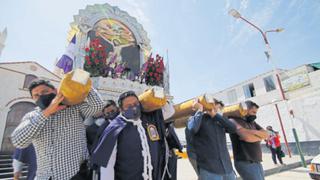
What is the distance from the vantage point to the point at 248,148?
2.77 meters

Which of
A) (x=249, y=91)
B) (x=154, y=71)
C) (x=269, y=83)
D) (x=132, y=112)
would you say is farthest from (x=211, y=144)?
(x=249, y=91)

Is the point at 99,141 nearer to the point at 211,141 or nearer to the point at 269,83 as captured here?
the point at 211,141

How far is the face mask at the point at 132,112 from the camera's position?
1.79 meters

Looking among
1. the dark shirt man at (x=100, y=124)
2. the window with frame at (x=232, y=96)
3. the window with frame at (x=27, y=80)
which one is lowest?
the dark shirt man at (x=100, y=124)

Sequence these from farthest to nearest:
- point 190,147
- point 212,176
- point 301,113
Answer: point 301,113 → point 190,147 → point 212,176

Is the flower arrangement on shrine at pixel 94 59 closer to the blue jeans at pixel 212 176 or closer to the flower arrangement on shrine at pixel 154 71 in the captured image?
the flower arrangement on shrine at pixel 154 71

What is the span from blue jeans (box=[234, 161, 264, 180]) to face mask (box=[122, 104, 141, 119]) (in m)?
1.99

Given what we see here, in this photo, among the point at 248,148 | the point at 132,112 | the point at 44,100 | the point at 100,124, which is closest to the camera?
the point at 44,100

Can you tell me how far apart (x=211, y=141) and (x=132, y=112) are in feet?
Result: 4.05

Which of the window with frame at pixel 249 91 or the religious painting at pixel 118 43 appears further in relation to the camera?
the window with frame at pixel 249 91

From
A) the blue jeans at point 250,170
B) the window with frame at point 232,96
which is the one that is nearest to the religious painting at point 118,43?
the blue jeans at point 250,170

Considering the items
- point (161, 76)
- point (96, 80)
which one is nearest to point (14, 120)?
point (96, 80)

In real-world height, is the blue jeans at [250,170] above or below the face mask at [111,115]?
below

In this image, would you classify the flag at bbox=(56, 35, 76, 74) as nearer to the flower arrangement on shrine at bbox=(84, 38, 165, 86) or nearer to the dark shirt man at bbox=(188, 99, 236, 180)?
the flower arrangement on shrine at bbox=(84, 38, 165, 86)
